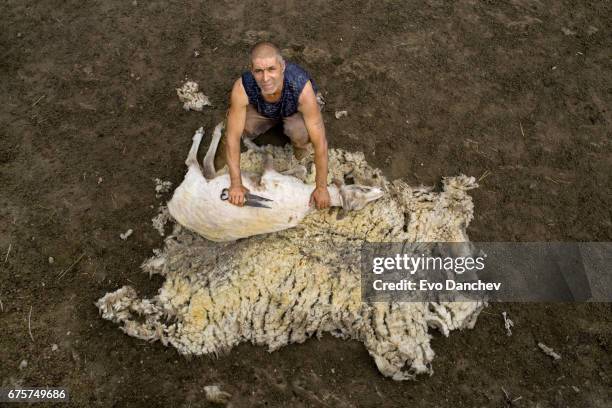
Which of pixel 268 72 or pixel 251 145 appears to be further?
pixel 251 145

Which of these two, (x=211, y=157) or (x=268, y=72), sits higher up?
(x=268, y=72)

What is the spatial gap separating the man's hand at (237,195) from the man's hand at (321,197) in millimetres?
512

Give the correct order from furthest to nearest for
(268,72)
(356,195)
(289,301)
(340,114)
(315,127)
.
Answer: (340,114) → (356,195) → (289,301) → (315,127) → (268,72)

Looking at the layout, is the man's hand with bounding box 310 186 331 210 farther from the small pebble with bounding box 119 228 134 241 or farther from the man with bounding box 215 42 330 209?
the small pebble with bounding box 119 228 134 241

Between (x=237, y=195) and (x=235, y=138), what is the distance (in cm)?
43

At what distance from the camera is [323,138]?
3.11 meters

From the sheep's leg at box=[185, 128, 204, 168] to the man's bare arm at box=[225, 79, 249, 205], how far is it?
529mm

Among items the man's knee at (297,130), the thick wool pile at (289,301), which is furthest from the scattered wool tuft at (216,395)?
the man's knee at (297,130)

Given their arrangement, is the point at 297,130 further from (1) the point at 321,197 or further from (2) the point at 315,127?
(1) the point at 321,197

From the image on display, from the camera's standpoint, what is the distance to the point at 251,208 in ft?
10.1

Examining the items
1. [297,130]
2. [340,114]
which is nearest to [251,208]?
[297,130]

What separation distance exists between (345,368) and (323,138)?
5.37 feet

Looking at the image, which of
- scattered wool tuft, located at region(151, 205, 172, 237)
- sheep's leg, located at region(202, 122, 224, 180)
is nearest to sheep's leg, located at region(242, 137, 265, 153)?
sheep's leg, located at region(202, 122, 224, 180)

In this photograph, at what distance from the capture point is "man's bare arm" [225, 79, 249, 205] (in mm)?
3070
